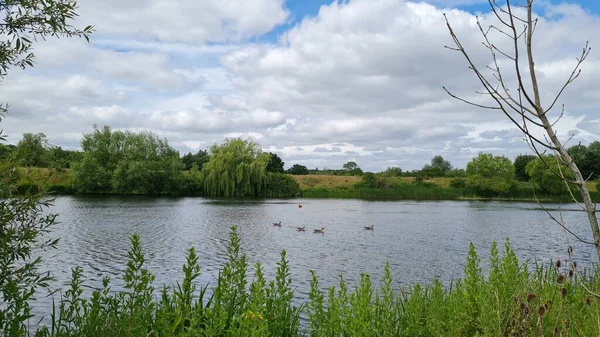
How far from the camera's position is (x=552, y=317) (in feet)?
17.9

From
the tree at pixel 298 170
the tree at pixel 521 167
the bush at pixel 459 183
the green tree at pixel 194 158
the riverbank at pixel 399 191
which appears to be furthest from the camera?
the tree at pixel 298 170

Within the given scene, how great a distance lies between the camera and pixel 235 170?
216 ft

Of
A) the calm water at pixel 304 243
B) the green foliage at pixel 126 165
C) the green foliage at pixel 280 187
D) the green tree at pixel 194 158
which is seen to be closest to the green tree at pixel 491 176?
the green foliage at pixel 280 187

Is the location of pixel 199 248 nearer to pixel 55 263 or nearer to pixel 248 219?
pixel 55 263

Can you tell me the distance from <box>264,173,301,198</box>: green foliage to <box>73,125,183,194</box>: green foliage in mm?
13318

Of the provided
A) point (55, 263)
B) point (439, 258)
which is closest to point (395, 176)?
point (439, 258)

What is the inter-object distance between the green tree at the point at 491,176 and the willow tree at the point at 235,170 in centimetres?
3783

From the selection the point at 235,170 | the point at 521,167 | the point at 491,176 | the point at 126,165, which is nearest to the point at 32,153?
the point at 235,170

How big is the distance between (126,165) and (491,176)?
6022 cm

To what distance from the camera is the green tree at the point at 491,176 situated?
79500 mm

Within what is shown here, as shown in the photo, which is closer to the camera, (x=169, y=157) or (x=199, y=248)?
(x=199, y=248)

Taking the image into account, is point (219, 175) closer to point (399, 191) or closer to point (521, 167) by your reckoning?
point (399, 191)

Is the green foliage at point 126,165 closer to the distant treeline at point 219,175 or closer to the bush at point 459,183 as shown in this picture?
the distant treeline at point 219,175

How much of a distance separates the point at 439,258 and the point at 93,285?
1392 centimetres
